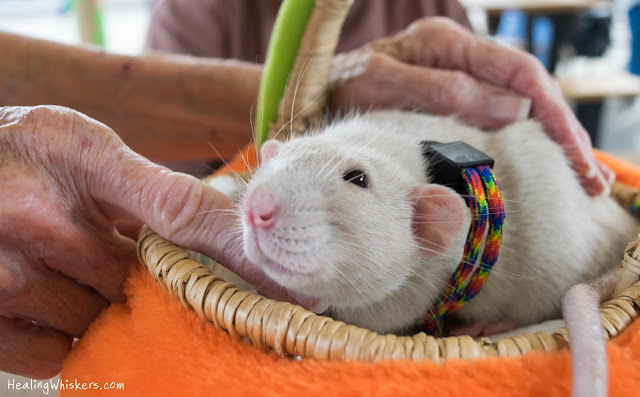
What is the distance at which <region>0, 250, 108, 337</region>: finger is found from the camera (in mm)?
758

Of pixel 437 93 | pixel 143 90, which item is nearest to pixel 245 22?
pixel 143 90

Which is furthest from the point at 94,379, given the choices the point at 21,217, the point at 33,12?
the point at 33,12

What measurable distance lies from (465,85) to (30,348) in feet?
3.25

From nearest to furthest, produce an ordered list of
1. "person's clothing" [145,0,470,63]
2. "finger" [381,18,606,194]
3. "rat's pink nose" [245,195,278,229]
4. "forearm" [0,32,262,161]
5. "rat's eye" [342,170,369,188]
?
"rat's pink nose" [245,195,278,229] < "rat's eye" [342,170,369,188] < "finger" [381,18,606,194] < "forearm" [0,32,262,161] < "person's clothing" [145,0,470,63]

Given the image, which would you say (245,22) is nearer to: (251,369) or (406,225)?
(406,225)

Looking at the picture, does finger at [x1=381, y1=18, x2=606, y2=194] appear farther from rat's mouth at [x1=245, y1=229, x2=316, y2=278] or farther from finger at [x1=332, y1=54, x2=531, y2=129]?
rat's mouth at [x1=245, y1=229, x2=316, y2=278]

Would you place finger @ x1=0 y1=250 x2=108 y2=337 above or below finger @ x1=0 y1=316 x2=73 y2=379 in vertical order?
above

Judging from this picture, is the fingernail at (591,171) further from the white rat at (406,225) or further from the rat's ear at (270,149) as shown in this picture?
the rat's ear at (270,149)

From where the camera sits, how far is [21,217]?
0.74 meters

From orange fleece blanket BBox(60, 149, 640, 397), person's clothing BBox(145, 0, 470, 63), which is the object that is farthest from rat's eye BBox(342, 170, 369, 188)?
person's clothing BBox(145, 0, 470, 63)

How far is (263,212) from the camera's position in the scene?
2.32ft

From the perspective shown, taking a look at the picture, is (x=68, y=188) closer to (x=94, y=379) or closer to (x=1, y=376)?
(x=94, y=379)

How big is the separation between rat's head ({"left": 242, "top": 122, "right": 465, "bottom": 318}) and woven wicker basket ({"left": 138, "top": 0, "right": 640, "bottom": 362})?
Result: 8 cm

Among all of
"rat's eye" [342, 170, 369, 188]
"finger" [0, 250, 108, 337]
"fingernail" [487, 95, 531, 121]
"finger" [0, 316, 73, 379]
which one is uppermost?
"rat's eye" [342, 170, 369, 188]
